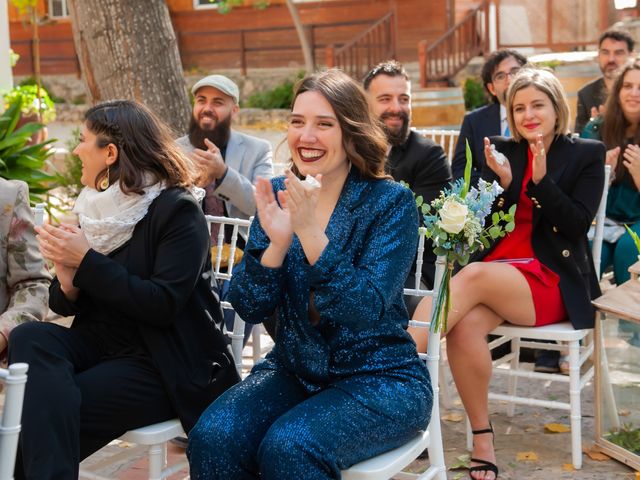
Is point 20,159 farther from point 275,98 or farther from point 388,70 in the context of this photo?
point 275,98

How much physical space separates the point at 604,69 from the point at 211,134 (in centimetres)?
316

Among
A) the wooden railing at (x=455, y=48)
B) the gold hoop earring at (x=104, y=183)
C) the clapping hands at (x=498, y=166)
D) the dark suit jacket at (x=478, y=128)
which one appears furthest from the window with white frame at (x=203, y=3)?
the gold hoop earring at (x=104, y=183)

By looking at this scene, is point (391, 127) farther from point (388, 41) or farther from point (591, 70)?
point (388, 41)

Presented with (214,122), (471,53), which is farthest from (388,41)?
(214,122)

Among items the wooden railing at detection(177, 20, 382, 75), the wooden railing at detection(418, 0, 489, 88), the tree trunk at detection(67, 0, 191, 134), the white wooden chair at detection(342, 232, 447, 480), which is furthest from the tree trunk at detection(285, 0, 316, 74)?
the white wooden chair at detection(342, 232, 447, 480)

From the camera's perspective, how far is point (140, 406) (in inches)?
116

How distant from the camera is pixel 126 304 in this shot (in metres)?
2.93

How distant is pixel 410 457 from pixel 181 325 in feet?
2.77

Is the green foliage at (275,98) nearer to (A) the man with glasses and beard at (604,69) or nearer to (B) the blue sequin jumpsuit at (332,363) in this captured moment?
(A) the man with glasses and beard at (604,69)

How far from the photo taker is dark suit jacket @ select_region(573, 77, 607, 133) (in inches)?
248

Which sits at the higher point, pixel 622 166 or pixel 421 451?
pixel 622 166

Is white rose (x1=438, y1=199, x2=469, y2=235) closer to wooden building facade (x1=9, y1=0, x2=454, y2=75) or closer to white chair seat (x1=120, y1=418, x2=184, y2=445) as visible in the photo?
white chair seat (x1=120, y1=418, x2=184, y2=445)

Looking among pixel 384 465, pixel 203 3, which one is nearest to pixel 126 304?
pixel 384 465

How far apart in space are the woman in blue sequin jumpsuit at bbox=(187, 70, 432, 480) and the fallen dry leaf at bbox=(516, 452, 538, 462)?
51.5 inches
